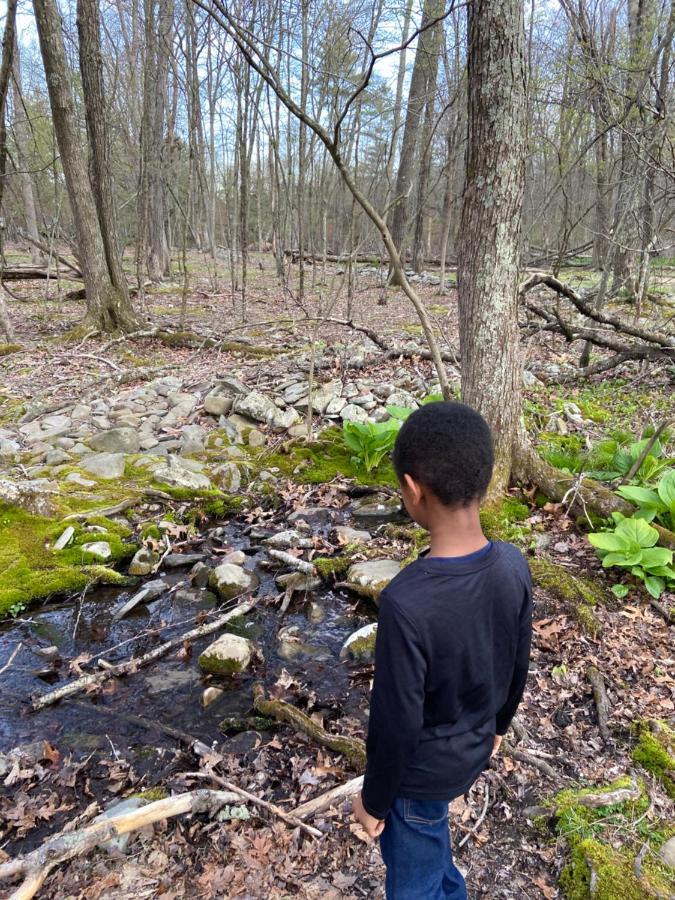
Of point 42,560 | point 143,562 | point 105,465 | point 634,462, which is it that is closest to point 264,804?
point 143,562

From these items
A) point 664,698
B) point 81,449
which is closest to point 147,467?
point 81,449

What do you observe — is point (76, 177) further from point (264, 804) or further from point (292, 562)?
point (264, 804)

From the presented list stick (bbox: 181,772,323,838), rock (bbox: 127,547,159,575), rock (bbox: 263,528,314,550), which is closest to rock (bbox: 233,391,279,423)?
rock (bbox: 263,528,314,550)

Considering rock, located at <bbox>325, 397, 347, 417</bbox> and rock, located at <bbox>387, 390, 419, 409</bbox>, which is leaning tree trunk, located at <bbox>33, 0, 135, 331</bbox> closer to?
rock, located at <bbox>325, 397, 347, 417</bbox>

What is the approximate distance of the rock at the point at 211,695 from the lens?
3049 mm

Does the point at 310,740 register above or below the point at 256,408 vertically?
below

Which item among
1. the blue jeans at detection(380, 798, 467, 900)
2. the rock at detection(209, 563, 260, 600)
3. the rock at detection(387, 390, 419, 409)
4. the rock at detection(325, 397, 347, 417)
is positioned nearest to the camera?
the blue jeans at detection(380, 798, 467, 900)

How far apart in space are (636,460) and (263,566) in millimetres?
3142

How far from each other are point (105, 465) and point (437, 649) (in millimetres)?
4901

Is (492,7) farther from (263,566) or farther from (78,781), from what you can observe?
(78,781)

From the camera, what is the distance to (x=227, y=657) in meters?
3.29

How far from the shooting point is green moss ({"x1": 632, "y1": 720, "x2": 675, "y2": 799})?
2316 mm

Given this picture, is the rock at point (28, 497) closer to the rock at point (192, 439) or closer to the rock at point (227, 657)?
the rock at point (192, 439)

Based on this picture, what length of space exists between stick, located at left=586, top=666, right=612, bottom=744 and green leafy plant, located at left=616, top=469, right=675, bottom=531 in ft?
4.31
